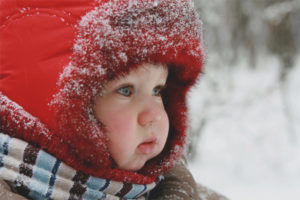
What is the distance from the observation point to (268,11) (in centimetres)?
647

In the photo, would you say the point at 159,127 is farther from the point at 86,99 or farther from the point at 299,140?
the point at 299,140

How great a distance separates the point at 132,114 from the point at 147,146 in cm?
12

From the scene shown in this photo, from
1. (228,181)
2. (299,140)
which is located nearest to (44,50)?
(228,181)

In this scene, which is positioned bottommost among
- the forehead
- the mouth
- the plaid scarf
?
the plaid scarf

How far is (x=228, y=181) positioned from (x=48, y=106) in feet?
12.5

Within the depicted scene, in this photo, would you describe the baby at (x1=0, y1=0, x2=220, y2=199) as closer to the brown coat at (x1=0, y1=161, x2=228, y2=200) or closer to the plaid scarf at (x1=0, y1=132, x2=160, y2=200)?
the plaid scarf at (x1=0, y1=132, x2=160, y2=200)

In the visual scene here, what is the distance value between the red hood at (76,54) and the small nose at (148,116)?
0.11 meters

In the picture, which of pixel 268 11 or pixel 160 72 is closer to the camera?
pixel 160 72

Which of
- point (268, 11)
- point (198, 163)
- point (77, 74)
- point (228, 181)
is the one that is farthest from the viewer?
point (268, 11)

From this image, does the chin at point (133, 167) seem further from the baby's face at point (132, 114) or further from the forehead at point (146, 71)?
the forehead at point (146, 71)

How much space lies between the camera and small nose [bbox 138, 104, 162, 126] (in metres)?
0.88

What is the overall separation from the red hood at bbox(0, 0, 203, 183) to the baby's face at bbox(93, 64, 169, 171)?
3cm

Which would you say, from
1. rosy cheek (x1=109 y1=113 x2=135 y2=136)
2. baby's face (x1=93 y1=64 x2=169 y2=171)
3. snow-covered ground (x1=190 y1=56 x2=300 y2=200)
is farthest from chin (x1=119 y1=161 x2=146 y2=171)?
snow-covered ground (x1=190 y1=56 x2=300 y2=200)

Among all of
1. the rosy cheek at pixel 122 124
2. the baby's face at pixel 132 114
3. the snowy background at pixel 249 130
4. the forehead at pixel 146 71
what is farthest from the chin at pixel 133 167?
the snowy background at pixel 249 130
